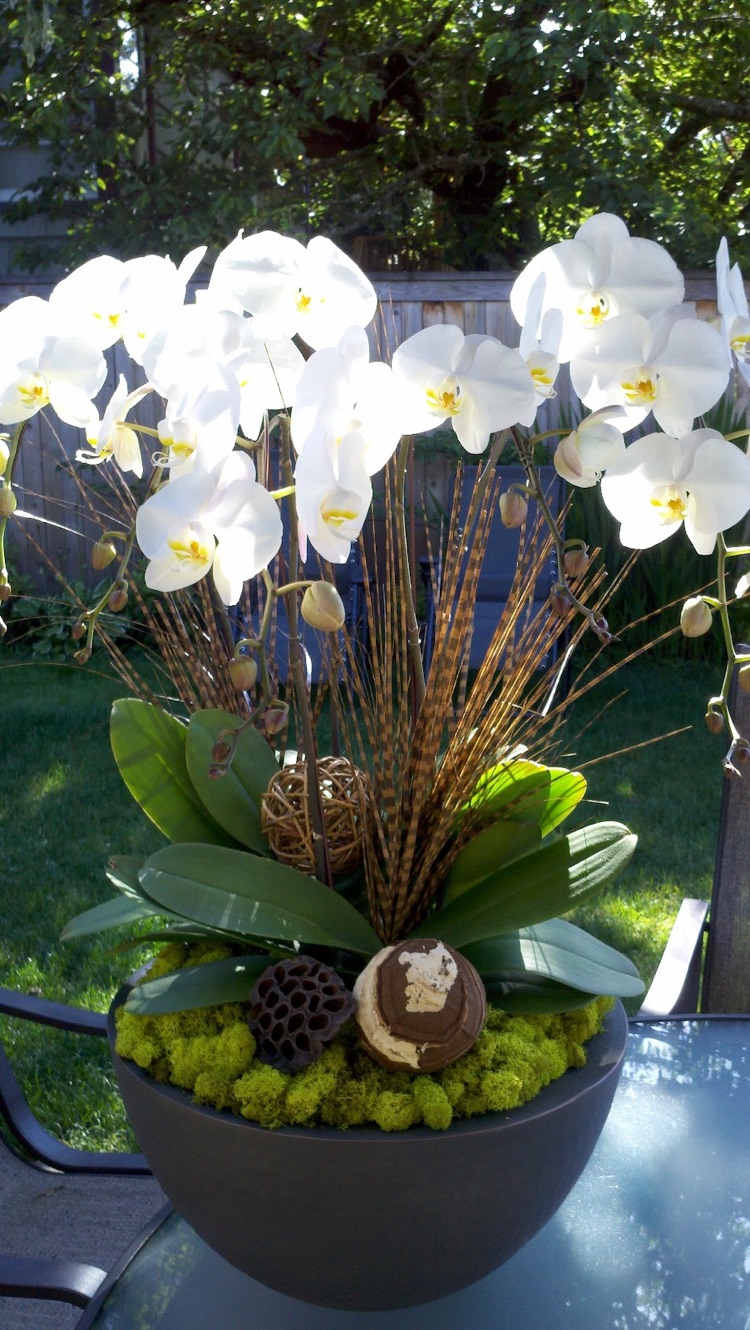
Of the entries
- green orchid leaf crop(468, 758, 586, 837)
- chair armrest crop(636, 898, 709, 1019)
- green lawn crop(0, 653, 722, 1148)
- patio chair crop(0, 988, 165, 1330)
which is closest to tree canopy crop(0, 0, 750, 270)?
green lawn crop(0, 653, 722, 1148)

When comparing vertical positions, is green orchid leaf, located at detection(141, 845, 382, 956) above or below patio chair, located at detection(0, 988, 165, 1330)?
above

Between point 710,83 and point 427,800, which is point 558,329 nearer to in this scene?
point 427,800

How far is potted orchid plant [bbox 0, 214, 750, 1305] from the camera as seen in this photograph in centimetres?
71

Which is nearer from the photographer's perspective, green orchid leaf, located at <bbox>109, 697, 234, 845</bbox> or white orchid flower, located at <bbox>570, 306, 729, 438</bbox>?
white orchid flower, located at <bbox>570, 306, 729, 438</bbox>

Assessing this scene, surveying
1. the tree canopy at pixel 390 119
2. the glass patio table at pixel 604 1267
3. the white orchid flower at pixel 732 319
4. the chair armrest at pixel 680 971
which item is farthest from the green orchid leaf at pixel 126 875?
the tree canopy at pixel 390 119

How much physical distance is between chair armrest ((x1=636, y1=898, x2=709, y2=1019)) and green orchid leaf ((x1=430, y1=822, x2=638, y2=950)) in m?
0.57

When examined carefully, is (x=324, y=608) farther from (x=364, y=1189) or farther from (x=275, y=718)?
(x=364, y=1189)

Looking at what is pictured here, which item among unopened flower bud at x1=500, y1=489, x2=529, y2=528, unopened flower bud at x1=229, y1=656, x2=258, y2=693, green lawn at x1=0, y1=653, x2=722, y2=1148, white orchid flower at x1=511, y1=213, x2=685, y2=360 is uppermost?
white orchid flower at x1=511, y1=213, x2=685, y2=360

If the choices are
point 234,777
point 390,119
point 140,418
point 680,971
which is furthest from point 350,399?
point 390,119

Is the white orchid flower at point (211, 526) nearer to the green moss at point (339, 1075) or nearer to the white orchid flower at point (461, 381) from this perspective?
the white orchid flower at point (461, 381)

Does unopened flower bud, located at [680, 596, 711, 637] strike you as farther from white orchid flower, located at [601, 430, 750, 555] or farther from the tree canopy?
the tree canopy

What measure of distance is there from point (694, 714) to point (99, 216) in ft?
16.6

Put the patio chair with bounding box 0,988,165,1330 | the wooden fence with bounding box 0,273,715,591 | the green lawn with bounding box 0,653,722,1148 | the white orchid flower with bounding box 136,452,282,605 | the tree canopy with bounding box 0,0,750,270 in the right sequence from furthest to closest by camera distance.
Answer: the tree canopy with bounding box 0,0,750,270
the wooden fence with bounding box 0,273,715,591
the green lawn with bounding box 0,653,722,1148
the patio chair with bounding box 0,988,165,1330
the white orchid flower with bounding box 136,452,282,605

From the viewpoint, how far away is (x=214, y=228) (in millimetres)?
7012
